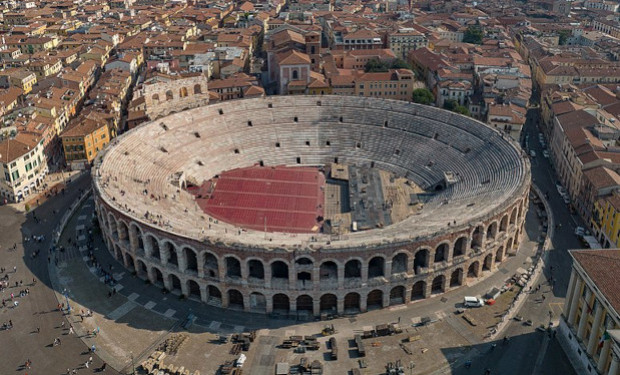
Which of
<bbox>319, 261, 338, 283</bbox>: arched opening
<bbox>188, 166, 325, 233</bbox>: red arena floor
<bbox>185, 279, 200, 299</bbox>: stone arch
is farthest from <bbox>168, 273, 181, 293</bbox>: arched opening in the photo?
<bbox>319, 261, 338, 283</bbox>: arched opening

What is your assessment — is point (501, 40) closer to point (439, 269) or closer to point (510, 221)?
point (510, 221)

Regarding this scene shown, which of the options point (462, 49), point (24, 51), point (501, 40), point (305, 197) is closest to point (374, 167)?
point (305, 197)

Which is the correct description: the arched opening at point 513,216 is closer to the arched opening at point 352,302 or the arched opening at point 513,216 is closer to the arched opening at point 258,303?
the arched opening at point 352,302

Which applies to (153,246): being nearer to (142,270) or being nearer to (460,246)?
(142,270)

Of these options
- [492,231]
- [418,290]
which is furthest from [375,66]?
[418,290]

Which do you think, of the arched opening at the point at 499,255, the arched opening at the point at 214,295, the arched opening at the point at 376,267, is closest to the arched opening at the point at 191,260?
the arched opening at the point at 214,295

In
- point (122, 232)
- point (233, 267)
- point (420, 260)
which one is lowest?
point (420, 260)

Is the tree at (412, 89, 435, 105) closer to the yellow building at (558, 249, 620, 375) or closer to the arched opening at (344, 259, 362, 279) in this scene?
the arched opening at (344, 259, 362, 279)
